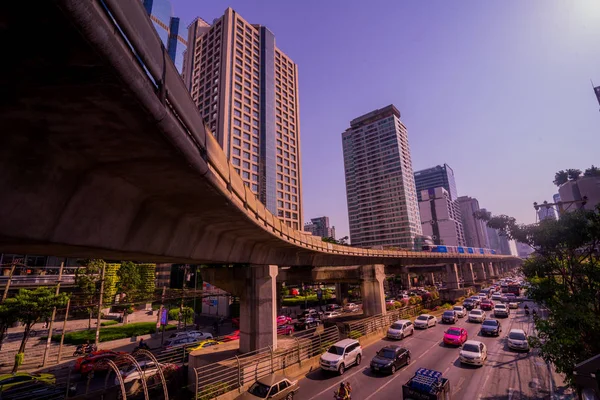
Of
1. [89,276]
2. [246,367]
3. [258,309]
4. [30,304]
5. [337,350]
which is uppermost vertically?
[89,276]

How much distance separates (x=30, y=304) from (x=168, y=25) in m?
191

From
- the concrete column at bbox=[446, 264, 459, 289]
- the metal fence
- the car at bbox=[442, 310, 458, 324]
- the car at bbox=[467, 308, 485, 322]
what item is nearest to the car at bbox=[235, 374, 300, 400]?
the metal fence

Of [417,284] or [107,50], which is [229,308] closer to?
[107,50]

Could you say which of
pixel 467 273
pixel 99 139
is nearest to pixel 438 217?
pixel 467 273

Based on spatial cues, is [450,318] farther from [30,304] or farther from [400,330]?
[30,304]

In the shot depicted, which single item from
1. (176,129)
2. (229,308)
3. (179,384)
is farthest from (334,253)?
(229,308)

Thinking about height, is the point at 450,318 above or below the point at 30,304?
below

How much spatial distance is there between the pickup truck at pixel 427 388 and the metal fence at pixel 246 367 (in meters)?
7.91

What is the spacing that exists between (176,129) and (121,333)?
1805 inches

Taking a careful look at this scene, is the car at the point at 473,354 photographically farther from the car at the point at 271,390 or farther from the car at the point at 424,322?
the car at the point at 271,390

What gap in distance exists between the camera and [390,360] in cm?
1797

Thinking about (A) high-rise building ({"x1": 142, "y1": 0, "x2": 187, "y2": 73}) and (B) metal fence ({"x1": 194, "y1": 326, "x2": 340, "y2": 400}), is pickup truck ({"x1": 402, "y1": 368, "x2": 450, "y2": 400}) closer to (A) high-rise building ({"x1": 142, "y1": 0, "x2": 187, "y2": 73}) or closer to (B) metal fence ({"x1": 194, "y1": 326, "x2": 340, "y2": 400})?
(B) metal fence ({"x1": 194, "y1": 326, "x2": 340, "y2": 400})

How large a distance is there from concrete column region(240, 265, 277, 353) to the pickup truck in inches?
374

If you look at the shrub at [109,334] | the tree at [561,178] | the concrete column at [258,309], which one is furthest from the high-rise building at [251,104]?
the tree at [561,178]
